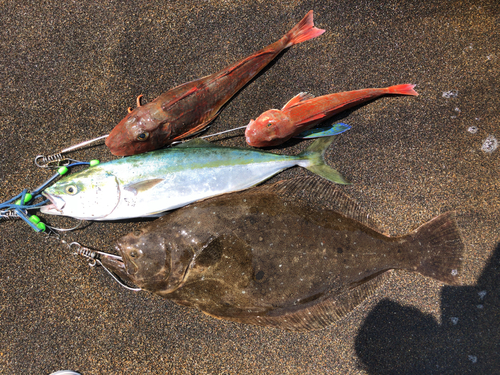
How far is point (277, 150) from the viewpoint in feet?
7.95

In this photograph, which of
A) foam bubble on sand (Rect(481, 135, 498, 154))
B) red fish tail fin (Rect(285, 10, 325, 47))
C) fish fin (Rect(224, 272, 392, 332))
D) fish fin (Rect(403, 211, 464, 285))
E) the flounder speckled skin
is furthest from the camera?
foam bubble on sand (Rect(481, 135, 498, 154))

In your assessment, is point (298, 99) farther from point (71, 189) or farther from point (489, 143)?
point (71, 189)

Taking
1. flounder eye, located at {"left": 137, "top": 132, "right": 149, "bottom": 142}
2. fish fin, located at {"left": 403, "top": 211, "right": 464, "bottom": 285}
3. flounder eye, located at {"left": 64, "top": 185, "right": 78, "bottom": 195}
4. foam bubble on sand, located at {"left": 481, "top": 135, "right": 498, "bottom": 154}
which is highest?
flounder eye, located at {"left": 137, "top": 132, "right": 149, "bottom": 142}

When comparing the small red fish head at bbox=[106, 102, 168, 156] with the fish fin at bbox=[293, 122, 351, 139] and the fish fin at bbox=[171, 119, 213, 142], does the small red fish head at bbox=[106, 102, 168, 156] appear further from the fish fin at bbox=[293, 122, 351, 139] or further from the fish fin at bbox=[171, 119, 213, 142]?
the fish fin at bbox=[293, 122, 351, 139]

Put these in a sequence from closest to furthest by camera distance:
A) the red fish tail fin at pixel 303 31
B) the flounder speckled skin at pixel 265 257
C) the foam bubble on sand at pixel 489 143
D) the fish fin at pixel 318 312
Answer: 1. the flounder speckled skin at pixel 265 257
2. the fish fin at pixel 318 312
3. the red fish tail fin at pixel 303 31
4. the foam bubble on sand at pixel 489 143

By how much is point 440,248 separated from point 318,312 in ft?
3.78

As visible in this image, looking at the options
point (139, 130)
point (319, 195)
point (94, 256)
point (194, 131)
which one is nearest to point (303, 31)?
point (194, 131)

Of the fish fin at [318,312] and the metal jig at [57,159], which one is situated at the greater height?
the metal jig at [57,159]

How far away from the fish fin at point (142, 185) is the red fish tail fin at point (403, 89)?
2.07m

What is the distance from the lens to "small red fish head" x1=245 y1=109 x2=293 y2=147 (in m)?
2.15

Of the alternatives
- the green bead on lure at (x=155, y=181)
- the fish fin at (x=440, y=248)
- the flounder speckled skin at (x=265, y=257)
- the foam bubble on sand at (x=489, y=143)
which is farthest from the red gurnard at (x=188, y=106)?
the fish fin at (x=440, y=248)

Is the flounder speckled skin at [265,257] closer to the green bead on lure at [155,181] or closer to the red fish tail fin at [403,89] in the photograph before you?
the green bead on lure at [155,181]

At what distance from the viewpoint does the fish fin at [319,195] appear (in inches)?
85.2

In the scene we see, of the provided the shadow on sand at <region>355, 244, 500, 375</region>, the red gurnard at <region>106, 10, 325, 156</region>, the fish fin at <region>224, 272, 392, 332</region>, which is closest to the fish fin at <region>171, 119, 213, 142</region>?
the red gurnard at <region>106, 10, 325, 156</region>
